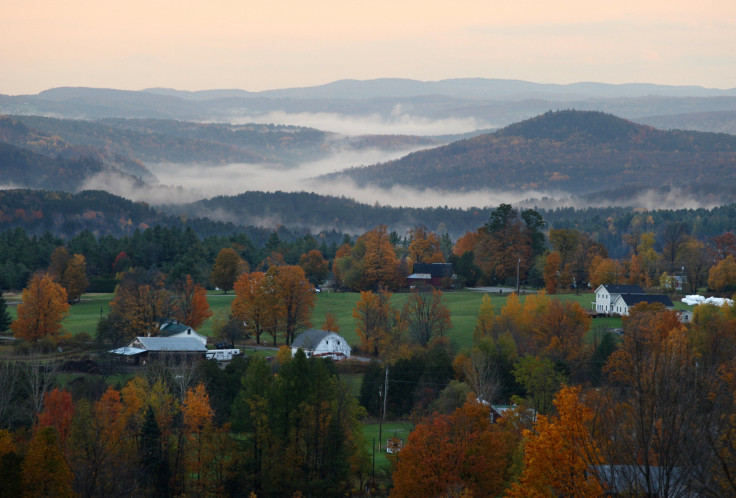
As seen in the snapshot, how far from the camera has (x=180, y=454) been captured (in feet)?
135

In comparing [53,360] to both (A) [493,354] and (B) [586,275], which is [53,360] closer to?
(A) [493,354]

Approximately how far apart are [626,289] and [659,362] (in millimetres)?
64598

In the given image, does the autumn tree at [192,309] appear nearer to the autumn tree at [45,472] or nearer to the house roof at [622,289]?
the house roof at [622,289]

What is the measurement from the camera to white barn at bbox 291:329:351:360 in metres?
70.4

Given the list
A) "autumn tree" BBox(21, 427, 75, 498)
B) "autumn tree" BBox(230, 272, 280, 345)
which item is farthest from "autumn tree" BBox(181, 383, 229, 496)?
"autumn tree" BBox(230, 272, 280, 345)

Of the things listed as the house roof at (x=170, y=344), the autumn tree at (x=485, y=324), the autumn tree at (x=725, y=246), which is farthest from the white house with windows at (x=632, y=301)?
the house roof at (x=170, y=344)

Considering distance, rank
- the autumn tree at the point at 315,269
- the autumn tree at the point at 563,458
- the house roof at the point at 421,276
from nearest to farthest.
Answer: the autumn tree at the point at 563,458 → the house roof at the point at 421,276 → the autumn tree at the point at 315,269

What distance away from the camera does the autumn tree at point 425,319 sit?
74750 mm

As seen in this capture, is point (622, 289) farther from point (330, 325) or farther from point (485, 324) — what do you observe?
point (330, 325)

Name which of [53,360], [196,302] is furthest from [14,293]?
[53,360]

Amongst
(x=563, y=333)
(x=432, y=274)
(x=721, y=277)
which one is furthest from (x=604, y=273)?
(x=563, y=333)

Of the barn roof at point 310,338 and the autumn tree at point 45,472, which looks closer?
the autumn tree at point 45,472

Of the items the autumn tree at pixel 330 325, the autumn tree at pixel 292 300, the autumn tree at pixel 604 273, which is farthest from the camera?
the autumn tree at pixel 604 273

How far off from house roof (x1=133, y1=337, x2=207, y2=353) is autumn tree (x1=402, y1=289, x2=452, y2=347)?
605 inches
